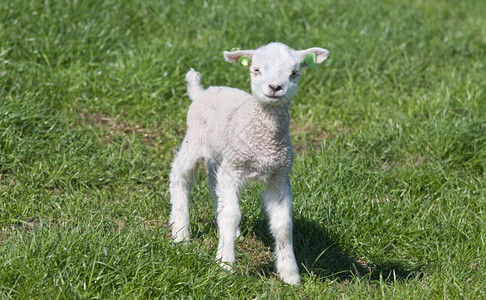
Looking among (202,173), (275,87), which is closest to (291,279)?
(275,87)

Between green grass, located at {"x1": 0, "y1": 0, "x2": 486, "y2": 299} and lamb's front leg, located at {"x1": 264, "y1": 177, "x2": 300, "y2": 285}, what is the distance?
0.41 feet

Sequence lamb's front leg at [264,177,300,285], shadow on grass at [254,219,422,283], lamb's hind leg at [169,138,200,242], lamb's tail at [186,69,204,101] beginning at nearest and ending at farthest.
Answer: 1. lamb's front leg at [264,177,300,285]
2. shadow on grass at [254,219,422,283]
3. lamb's hind leg at [169,138,200,242]
4. lamb's tail at [186,69,204,101]

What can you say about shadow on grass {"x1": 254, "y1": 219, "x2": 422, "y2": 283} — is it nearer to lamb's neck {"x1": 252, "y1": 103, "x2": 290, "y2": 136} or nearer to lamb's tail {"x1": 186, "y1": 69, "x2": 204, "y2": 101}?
lamb's neck {"x1": 252, "y1": 103, "x2": 290, "y2": 136}

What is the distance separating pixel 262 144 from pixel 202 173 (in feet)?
6.30

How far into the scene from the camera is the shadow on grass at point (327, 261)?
5.26 m

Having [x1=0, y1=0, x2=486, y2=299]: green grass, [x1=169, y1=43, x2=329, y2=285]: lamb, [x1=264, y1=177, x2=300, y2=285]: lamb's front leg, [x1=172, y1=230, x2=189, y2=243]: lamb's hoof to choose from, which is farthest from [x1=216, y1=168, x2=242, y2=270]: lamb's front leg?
[x1=172, y1=230, x2=189, y2=243]: lamb's hoof

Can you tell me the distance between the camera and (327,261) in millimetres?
5441

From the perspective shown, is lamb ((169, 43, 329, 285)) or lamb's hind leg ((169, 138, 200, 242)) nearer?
lamb ((169, 43, 329, 285))

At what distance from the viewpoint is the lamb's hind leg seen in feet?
17.7

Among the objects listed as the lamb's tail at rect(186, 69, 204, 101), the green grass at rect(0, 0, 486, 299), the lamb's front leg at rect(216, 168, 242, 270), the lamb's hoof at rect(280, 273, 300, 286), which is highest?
the lamb's tail at rect(186, 69, 204, 101)

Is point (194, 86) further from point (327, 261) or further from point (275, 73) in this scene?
point (327, 261)

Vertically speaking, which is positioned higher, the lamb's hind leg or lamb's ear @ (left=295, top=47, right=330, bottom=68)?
lamb's ear @ (left=295, top=47, right=330, bottom=68)

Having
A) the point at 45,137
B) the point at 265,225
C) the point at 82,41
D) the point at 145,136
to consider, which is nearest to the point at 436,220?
the point at 265,225

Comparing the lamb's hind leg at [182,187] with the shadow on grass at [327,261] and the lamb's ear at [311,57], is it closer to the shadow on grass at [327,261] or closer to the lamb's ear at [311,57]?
the shadow on grass at [327,261]
